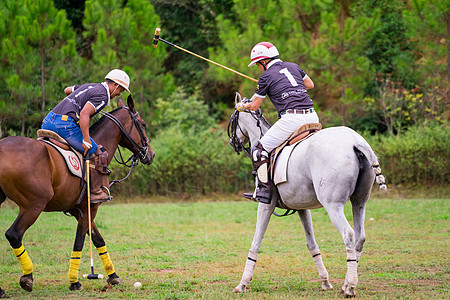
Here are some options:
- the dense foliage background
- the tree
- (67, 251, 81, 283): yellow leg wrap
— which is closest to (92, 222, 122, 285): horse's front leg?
(67, 251, 81, 283): yellow leg wrap

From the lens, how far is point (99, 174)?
8258mm

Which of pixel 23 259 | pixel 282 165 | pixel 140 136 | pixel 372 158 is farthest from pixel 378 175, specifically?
pixel 23 259

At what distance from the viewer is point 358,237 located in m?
→ 7.07

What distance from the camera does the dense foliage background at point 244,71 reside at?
20250 mm

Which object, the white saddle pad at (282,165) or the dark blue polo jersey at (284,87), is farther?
the dark blue polo jersey at (284,87)

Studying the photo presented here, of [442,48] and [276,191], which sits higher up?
[442,48]

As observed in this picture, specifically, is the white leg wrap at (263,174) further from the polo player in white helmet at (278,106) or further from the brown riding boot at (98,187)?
the brown riding boot at (98,187)

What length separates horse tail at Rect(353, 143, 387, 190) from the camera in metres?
6.54

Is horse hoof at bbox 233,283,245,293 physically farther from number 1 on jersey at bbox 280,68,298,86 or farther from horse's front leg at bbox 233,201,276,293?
number 1 on jersey at bbox 280,68,298,86

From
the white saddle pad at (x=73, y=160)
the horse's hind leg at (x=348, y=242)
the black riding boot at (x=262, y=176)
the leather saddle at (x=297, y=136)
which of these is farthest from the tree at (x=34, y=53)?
the horse's hind leg at (x=348, y=242)

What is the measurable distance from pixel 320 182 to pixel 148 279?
10.6ft

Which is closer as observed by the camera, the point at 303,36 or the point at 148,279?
the point at 148,279

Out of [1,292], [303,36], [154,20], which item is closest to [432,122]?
[303,36]

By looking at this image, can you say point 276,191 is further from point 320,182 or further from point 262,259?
point 262,259
